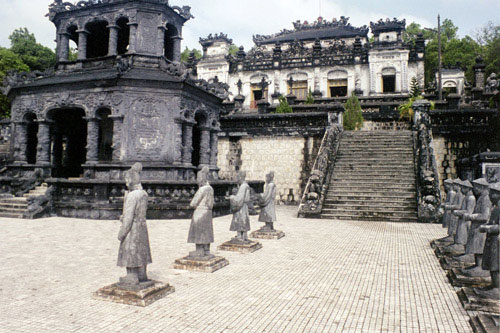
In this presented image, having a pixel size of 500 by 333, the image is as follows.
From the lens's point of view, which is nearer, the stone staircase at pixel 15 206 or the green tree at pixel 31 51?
the stone staircase at pixel 15 206

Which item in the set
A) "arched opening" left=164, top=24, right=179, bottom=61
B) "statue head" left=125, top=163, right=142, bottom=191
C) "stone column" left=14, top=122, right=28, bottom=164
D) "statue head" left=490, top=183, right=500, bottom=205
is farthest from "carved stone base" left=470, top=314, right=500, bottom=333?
"stone column" left=14, top=122, right=28, bottom=164

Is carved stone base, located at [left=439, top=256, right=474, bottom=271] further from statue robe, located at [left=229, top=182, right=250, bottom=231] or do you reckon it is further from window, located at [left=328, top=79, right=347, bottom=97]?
window, located at [left=328, top=79, right=347, bottom=97]

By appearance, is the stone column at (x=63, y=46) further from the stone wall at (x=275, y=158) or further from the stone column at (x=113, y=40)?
the stone wall at (x=275, y=158)

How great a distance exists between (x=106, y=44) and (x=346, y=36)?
97.6ft

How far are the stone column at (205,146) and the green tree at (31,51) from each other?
104 ft

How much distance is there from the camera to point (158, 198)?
1279 cm

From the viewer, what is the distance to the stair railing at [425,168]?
12.2m

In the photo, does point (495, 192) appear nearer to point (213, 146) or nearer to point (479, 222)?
point (479, 222)

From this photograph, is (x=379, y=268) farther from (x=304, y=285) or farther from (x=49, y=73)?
(x=49, y=73)

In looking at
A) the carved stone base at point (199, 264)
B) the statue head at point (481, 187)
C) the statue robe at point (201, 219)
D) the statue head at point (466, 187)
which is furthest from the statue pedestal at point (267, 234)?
the statue head at point (481, 187)

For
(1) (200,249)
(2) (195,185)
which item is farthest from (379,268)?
(2) (195,185)

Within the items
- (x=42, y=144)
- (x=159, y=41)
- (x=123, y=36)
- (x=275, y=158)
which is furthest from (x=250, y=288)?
(x=123, y=36)

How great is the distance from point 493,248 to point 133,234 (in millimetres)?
4605

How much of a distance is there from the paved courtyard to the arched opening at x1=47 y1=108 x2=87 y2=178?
892cm
